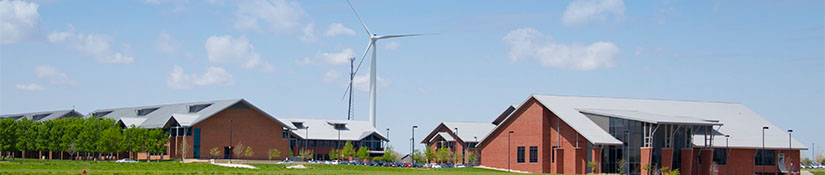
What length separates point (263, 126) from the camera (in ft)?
396

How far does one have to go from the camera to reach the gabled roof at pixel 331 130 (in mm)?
140875

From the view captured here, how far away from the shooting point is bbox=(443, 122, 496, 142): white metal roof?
129125mm

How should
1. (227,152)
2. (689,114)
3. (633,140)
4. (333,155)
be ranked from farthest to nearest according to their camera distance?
(333,155), (227,152), (689,114), (633,140)

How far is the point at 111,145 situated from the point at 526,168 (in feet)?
164

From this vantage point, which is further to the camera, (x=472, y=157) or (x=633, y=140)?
(x=472, y=157)

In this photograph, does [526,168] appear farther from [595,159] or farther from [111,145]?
[111,145]

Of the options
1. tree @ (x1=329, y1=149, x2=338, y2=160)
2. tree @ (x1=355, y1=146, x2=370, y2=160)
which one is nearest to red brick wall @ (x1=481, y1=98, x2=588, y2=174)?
tree @ (x1=355, y1=146, x2=370, y2=160)

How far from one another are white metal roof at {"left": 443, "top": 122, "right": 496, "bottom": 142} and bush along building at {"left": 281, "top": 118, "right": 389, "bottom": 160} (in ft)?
41.3

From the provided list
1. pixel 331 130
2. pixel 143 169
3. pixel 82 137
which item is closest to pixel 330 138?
pixel 331 130

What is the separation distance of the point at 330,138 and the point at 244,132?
25018mm

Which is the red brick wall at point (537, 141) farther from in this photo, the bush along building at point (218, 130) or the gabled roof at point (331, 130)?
the gabled roof at point (331, 130)

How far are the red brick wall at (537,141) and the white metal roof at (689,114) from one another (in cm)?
122

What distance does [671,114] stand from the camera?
93.4 meters

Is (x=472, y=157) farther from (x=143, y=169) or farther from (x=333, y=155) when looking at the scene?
(x=143, y=169)
